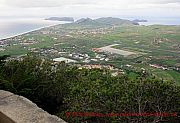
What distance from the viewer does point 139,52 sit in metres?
66.6

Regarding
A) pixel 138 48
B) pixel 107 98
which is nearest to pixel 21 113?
pixel 107 98

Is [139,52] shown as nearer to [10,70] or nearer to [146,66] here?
[146,66]

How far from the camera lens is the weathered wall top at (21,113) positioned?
338cm

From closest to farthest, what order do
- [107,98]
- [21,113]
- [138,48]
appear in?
[21,113], [107,98], [138,48]

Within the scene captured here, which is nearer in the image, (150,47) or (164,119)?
(164,119)

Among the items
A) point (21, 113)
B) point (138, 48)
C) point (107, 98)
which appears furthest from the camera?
point (138, 48)

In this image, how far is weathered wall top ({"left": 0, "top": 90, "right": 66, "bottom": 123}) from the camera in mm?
3383

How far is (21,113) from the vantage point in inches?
141

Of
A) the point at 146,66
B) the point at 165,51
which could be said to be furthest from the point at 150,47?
the point at 146,66

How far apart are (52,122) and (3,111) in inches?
25.9

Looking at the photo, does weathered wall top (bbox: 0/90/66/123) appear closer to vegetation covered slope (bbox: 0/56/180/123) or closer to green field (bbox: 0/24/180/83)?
vegetation covered slope (bbox: 0/56/180/123)

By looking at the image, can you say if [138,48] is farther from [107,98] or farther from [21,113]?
[21,113]

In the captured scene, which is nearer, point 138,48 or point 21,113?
point 21,113

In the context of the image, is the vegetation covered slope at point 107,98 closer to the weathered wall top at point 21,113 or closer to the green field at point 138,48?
the weathered wall top at point 21,113
